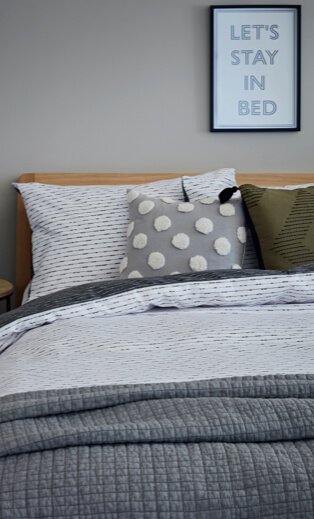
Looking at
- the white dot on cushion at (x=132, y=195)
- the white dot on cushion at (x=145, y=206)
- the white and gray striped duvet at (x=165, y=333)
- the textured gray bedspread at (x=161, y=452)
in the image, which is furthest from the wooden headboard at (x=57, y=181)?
the textured gray bedspread at (x=161, y=452)

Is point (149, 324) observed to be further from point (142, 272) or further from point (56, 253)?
point (56, 253)

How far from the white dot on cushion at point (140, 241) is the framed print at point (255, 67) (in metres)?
0.79

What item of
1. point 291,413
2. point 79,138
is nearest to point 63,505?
point 291,413

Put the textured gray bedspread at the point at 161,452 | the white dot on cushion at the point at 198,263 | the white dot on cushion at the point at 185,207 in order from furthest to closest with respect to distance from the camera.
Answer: the white dot on cushion at the point at 185,207
the white dot on cushion at the point at 198,263
the textured gray bedspread at the point at 161,452

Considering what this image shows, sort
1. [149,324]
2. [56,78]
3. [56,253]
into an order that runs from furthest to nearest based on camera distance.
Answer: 1. [56,78]
2. [56,253]
3. [149,324]

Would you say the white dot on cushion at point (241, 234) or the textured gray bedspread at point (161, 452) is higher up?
the white dot on cushion at point (241, 234)

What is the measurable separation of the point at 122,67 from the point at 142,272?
3.37 ft

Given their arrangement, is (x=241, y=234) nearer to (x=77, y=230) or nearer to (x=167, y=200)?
(x=167, y=200)

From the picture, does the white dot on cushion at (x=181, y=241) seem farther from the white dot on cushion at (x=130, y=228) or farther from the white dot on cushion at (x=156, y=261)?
the white dot on cushion at (x=130, y=228)

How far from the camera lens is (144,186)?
2.90 meters

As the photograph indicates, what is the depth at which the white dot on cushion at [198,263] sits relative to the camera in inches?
99.0

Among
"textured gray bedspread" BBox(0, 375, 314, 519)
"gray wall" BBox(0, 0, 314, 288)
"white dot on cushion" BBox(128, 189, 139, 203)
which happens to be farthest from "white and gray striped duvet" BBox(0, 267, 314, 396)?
"gray wall" BBox(0, 0, 314, 288)

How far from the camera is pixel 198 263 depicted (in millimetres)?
2518

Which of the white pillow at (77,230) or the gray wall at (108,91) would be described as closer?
the white pillow at (77,230)
